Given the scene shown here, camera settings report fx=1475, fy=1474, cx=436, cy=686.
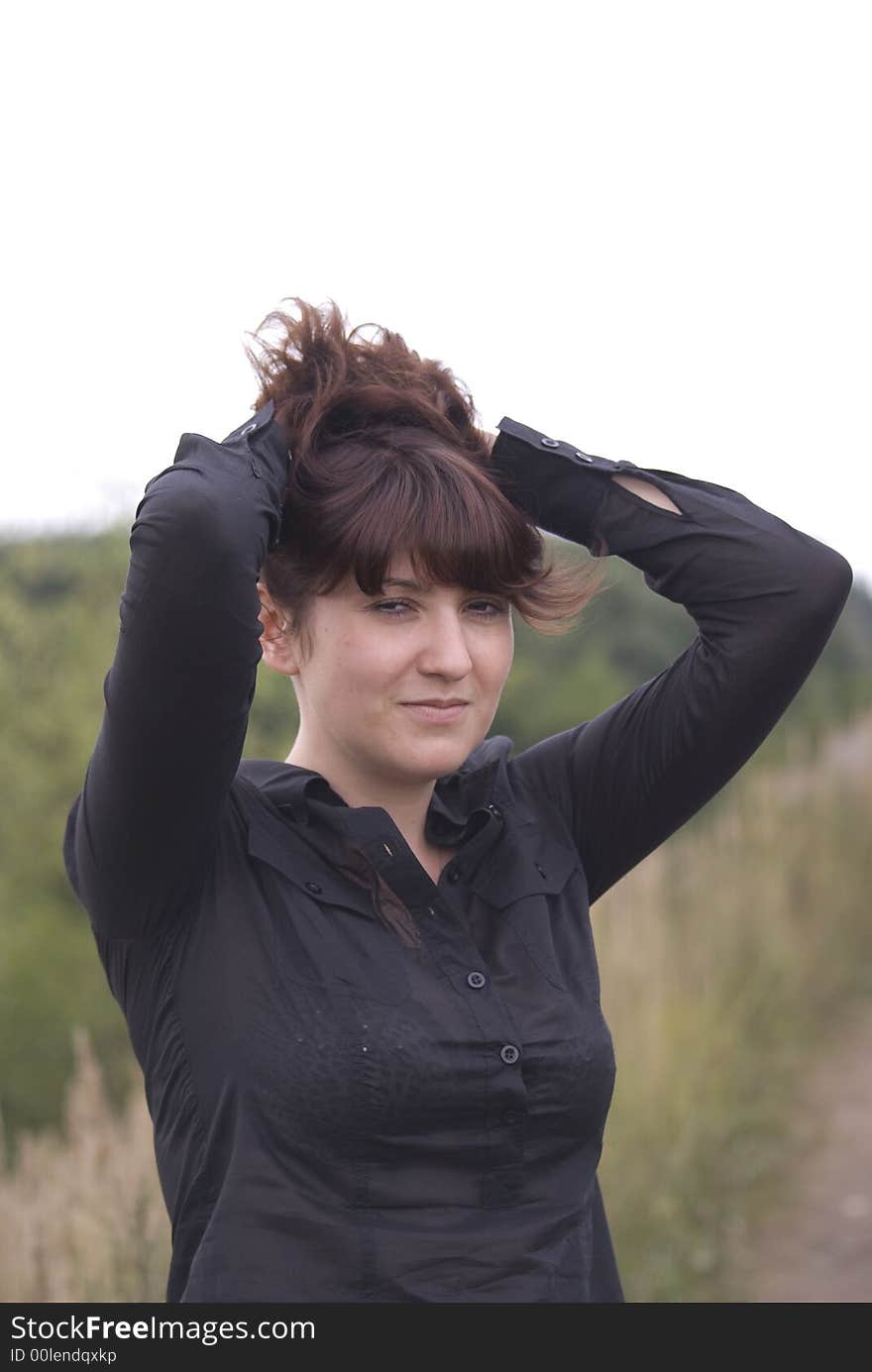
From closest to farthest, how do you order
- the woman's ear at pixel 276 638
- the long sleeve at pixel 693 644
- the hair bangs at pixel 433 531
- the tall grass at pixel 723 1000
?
the hair bangs at pixel 433 531 → the woman's ear at pixel 276 638 → the long sleeve at pixel 693 644 → the tall grass at pixel 723 1000

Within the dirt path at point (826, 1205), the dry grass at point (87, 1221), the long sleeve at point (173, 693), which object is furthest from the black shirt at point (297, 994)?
the dirt path at point (826, 1205)

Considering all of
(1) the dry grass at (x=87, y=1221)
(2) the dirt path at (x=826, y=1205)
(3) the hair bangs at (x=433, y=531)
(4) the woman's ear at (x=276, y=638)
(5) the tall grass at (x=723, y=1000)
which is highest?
(3) the hair bangs at (x=433, y=531)

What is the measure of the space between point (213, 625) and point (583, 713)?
8474mm

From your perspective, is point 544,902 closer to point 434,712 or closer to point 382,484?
point 434,712

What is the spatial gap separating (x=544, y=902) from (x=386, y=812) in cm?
26

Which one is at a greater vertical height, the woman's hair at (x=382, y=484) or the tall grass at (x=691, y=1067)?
the woman's hair at (x=382, y=484)

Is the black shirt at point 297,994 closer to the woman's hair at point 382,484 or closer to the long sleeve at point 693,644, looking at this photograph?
the woman's hair at point 382,484

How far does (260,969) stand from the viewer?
1739mm

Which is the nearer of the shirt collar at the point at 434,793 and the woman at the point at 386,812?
the woman at the point at 386,812

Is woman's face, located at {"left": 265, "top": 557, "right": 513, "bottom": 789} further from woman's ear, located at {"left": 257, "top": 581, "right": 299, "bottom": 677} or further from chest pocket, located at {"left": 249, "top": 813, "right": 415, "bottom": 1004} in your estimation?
chest pocket, located at {"left": 249, "top": 813, "right": 415, "bottom": 1004}

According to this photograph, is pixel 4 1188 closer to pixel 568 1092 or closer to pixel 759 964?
pixel 568 1092

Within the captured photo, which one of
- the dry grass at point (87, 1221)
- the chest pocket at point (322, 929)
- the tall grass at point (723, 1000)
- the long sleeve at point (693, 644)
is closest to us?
the chest pocket at point (322, 929)

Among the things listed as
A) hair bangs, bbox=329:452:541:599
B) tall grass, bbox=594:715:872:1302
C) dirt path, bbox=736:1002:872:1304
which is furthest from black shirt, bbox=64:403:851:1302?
dirt path, bbox=736:1002:872:1304

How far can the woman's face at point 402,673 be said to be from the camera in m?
1.87
